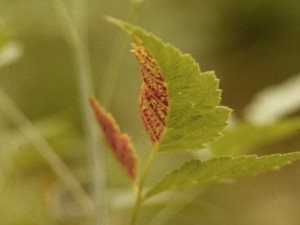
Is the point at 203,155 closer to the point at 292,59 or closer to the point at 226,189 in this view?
the point at 226,189

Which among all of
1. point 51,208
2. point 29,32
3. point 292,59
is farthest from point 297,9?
point 51,208

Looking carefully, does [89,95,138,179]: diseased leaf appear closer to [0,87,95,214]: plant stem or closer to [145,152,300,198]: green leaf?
[145,152,300,198]: green leaf

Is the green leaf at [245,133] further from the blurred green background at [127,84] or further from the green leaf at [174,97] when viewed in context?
the green leaf at [174,97]

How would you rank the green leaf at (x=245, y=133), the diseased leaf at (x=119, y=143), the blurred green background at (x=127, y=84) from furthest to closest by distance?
the blurred green background at (x=127, y=84) < the green leaf at (x=245, y=133) < the diseased leaf at (x=119, y=143)

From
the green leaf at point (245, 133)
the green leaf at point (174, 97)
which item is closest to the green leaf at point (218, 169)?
the green leaf at point (174, 97)

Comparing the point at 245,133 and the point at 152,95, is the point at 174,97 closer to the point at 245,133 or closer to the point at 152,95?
the point at 152,95

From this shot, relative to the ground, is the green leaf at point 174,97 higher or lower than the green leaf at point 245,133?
higher
